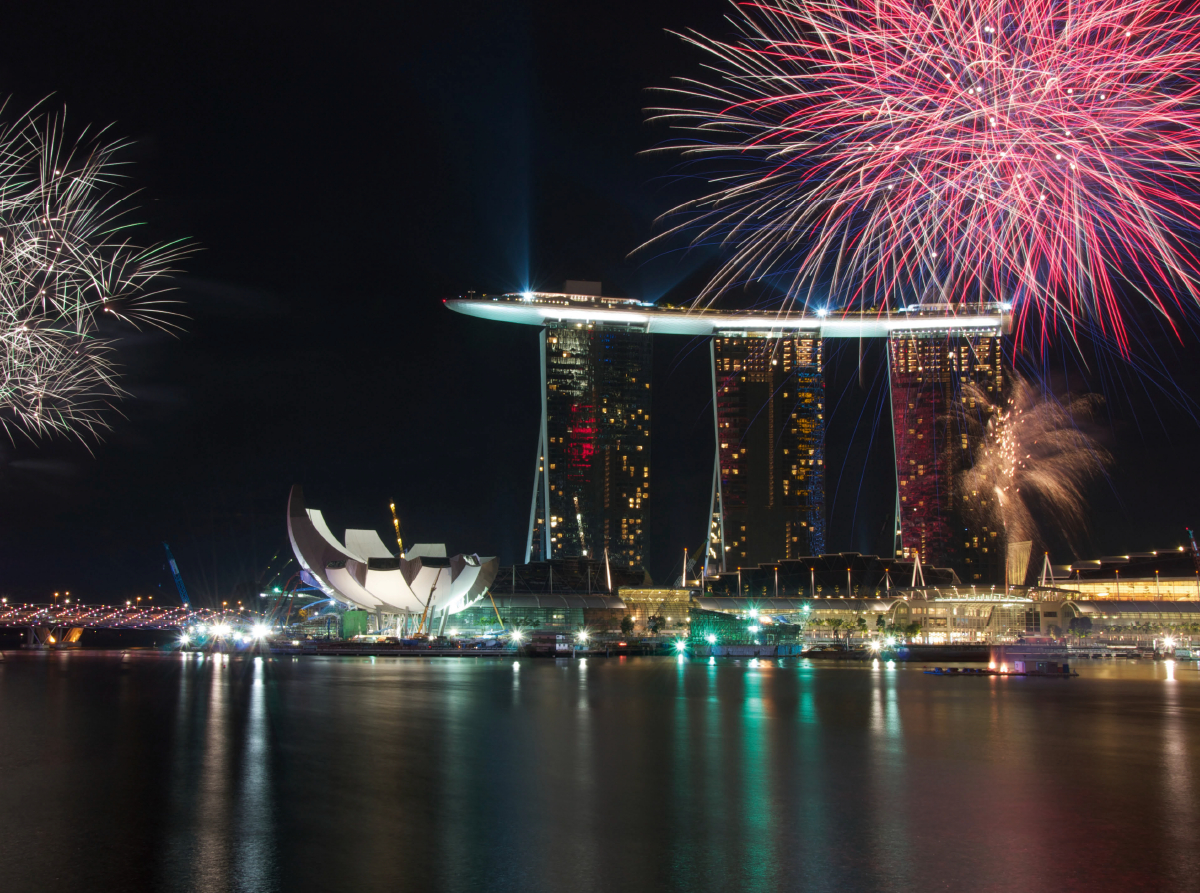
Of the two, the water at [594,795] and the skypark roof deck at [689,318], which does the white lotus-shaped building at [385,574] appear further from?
the water at [594,795]

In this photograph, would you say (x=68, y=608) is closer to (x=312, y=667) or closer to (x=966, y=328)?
(x=312, y=667)

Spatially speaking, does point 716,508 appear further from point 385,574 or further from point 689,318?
point 385,574

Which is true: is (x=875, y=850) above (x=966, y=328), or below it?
below

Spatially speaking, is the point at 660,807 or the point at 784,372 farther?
the point at 784,372

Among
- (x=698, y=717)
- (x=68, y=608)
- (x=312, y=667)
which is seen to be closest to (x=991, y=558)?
(x=312, y=667)

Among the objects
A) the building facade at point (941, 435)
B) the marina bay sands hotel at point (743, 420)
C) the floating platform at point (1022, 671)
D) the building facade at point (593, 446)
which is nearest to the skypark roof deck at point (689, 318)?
the marina bay sands hotel at point (743, 420)

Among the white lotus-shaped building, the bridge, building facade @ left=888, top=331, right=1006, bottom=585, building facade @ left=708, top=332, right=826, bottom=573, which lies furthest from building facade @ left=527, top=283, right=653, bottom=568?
the bridge
